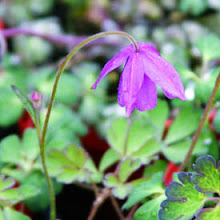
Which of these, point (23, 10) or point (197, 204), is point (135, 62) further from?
point (23, 10)

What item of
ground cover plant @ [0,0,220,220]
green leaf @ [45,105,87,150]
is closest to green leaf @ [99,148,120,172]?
ground cover plant @ [0,0,220,220]

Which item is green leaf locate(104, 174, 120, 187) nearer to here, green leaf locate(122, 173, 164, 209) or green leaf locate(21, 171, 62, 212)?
green leaf locate(122, 173, 164, 209)

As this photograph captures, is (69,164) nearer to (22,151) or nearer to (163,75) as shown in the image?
(22,151)

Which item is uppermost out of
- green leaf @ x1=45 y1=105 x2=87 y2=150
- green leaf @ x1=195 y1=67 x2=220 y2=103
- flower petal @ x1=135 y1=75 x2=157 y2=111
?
flower petal @ x1=135 y1=75 x2=157 y2=111

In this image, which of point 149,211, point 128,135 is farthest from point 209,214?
point 128,135

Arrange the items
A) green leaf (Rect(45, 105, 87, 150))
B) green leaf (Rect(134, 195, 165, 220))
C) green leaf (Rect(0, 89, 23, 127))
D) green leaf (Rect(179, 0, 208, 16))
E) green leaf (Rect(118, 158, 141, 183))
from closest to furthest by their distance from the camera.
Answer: green leaf (Rect(134, 195, 165, 220))
green leaf (Rect(118, 158, 141, 183))
green leaf (Rect(45, 105, 87, 150))
green leaf (Rect(0, 89, 23, 127))
green leaf (Rect(179, 0, 208, 16))

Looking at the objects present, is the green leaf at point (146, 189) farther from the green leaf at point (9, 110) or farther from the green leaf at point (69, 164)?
the green leaf at point (9, 110)

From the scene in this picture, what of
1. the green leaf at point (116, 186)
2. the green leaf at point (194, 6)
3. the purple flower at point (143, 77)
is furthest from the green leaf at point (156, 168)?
the green leaf at point (194, 6)

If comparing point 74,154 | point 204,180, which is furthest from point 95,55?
point 204,180
